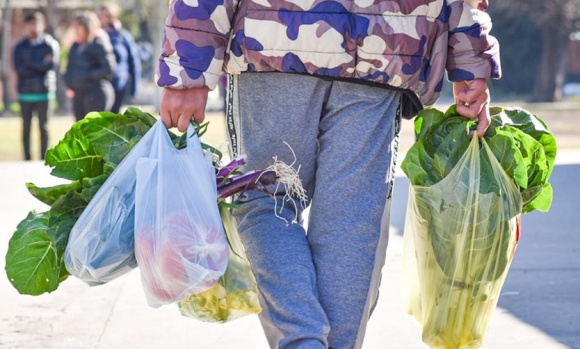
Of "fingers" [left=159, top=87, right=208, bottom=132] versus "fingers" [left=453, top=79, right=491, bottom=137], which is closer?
"fingers" [left=159, top=87, right=208, bottom=132]

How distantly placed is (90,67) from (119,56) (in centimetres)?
56

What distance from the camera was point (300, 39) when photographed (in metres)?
3.13

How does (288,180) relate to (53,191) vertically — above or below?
above

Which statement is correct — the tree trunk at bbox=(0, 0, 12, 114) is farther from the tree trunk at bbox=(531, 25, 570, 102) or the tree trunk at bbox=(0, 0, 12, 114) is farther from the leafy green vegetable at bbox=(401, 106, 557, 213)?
the leafy green vegetable at bbox=(401, 106, 557, 213)

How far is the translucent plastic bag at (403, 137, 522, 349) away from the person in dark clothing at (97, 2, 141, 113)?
9256 mm

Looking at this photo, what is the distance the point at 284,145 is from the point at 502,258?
0.76 meters

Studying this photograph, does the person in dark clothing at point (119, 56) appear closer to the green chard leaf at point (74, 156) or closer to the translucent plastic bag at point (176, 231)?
the green chard leaf at point (74, 156)

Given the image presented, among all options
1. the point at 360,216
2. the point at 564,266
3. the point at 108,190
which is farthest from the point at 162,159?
the point at 564,266

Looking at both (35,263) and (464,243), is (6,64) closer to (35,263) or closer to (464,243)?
(35,263)

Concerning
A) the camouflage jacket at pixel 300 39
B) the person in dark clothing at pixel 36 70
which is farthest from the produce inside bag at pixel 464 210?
the person in dark clothing at pixel 36 70

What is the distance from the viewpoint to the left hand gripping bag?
9.83 feet

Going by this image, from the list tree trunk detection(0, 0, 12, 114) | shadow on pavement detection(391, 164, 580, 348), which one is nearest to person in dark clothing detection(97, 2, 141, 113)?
shadow on pavement detection(391, 164, 580, 348)

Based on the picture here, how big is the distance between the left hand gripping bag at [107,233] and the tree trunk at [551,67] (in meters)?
31.4

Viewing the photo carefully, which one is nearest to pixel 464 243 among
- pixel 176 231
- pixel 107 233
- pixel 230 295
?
pixel 230 295
